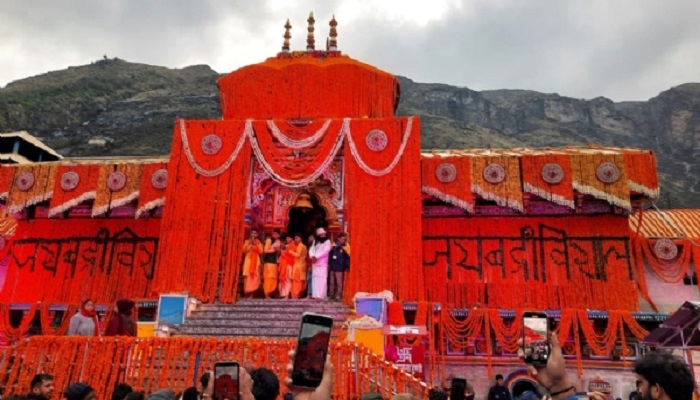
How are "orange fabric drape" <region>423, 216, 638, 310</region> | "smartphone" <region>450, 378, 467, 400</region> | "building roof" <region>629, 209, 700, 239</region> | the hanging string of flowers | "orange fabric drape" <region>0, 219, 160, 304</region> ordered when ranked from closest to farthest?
"smartphone" <region>450, 378, 467, 400</region> < "orange fabric drape" <region>423, 216, 638, 310</region> < the hanging string of flowers < "building roof" <region>629, 209, 700, 239</region> < "orange fabric drape" <region>0, 219, 160, 304</region>

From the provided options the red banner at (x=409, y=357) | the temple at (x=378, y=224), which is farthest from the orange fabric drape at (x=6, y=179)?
the red banner at (x=409, y=357)

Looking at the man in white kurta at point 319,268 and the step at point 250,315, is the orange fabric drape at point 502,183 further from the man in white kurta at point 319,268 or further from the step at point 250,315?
the step at point 250,315

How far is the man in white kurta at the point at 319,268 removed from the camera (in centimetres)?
1334

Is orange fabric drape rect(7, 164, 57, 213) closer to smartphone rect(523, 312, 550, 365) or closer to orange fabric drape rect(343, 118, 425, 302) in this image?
orange fabric drape rect(343, 118, 425, 302)

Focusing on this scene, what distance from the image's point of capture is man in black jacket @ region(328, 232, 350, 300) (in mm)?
13347

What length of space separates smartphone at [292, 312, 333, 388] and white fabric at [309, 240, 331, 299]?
419 inches

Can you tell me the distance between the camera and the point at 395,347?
10664mm

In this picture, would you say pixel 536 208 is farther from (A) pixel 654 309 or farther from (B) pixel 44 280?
(B) pixel 44 280

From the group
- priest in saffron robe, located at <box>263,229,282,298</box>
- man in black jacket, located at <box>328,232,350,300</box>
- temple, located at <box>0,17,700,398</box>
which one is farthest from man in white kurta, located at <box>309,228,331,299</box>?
priest in saffron robe, located at <box>263,229,282,298</box>

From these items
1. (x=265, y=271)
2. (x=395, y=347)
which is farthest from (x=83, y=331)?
(x=395, y=347)

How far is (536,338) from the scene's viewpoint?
119 inches

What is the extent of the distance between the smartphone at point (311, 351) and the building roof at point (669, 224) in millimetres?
14514

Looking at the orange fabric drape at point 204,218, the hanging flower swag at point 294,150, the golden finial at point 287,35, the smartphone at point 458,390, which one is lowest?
the smartphone at point 458,390

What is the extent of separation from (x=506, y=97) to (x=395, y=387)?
6501 centimetres
